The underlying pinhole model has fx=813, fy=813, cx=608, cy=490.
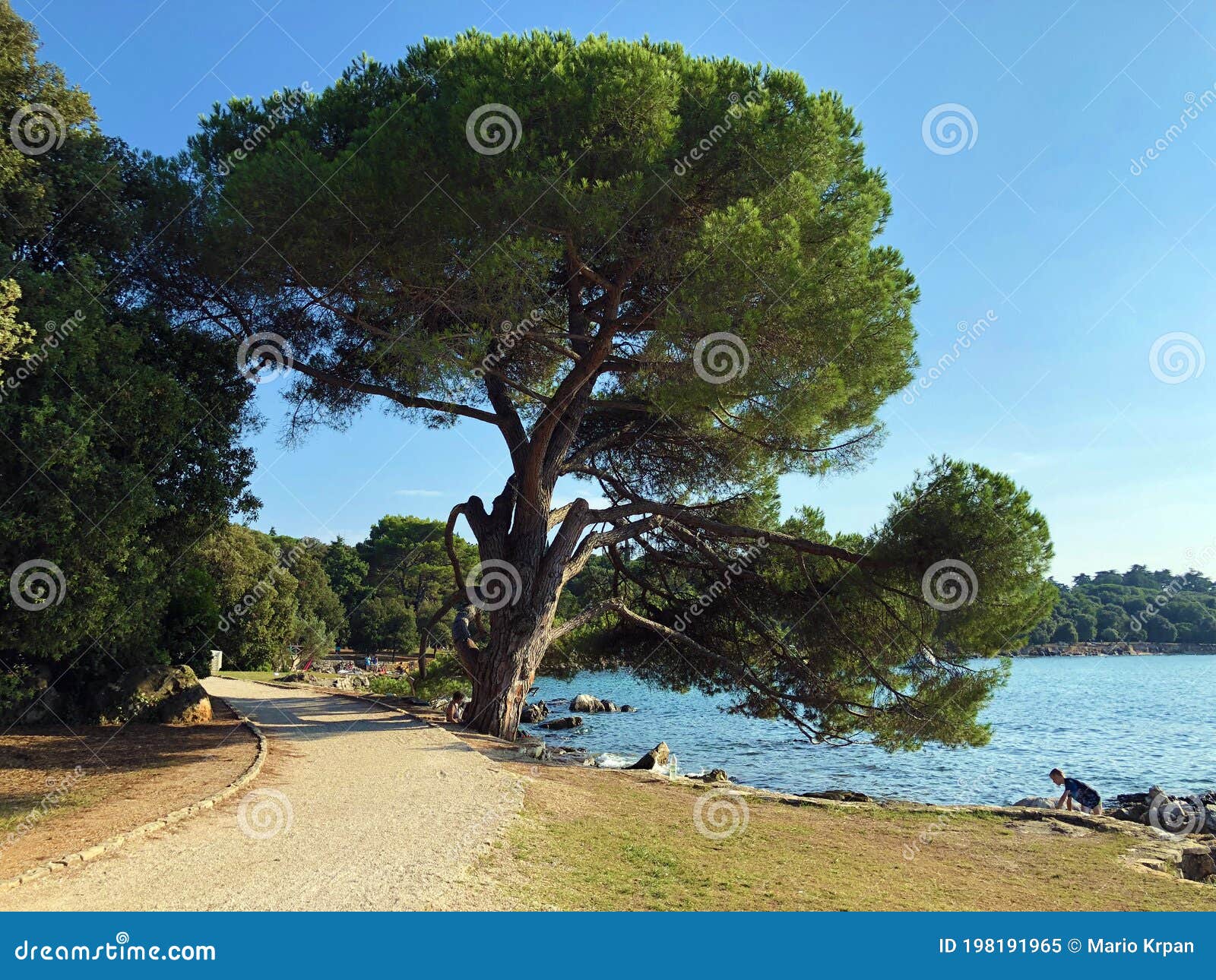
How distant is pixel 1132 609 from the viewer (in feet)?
300

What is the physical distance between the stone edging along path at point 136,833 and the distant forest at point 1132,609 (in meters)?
89.1

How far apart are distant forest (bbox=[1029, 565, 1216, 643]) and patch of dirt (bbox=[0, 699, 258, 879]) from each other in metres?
87.9

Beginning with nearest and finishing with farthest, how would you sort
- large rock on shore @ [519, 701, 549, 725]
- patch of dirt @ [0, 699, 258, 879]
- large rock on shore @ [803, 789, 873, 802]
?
patch of dirt @ [0, 699, 258, 879]
large rock on shore @ [803, 789, 873, 802]
large rock on shore @ [519, 701, 549, 725]

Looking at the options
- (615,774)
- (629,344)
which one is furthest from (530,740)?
(629,344)

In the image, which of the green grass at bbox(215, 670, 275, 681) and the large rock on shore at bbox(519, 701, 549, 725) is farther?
the large rock on shore at bbox(519, 701, 549, 725)

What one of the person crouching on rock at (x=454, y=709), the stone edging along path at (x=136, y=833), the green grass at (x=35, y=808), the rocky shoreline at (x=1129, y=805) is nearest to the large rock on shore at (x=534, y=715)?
the rocky shoreline at (x=1129, y=805)

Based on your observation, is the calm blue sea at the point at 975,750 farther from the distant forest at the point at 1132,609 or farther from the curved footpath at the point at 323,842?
the distant forest at the point at 1132,609

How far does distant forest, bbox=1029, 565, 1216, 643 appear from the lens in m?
89.1

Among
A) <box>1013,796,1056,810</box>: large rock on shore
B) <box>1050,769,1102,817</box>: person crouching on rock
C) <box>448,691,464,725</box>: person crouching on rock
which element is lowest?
<box>1013,796,1056,810</box>: large rock on shore

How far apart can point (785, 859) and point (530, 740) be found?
9.01m

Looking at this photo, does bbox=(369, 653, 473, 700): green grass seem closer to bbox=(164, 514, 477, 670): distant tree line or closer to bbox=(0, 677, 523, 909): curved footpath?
bbox=(164, 514, 477, 670): distant tree line

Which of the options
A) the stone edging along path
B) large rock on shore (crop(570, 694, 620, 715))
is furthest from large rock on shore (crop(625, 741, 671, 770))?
large rock on shore (crop(570, 694, 620, 715))

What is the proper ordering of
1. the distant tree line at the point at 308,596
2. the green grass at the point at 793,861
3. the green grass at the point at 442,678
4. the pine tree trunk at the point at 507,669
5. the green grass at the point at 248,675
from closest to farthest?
the green grass at the point at 793,861
the pine tree trunk at the point at 507,669
the green grass at the point at 442,678
the distant tree line at the point at 308,596
the green grass at the point at 248,675

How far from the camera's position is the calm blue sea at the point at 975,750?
753 inches
